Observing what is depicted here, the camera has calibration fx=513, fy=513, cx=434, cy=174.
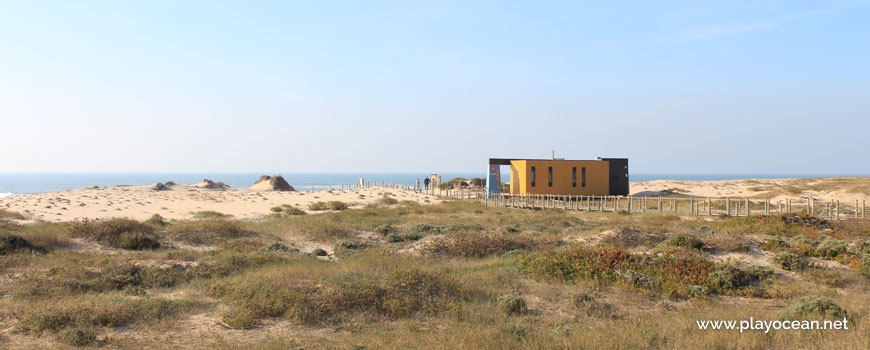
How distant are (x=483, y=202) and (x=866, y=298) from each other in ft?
94.3

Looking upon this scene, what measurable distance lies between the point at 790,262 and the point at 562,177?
2537 centimetres

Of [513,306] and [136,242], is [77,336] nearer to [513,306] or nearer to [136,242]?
[513,306]

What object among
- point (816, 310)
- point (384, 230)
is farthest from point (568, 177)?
point (816, 310)

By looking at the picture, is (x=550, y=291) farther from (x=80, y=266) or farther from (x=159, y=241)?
(x=159, y=241)

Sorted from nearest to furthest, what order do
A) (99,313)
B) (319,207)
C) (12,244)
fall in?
(99,313) < (12,244) < (319,207)

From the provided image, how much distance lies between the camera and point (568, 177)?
3816 centimetres

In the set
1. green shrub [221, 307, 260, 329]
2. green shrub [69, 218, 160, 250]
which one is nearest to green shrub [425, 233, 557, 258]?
green shrub [221, 307, 260, 329]

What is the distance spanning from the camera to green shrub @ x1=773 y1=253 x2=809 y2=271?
41.3ft

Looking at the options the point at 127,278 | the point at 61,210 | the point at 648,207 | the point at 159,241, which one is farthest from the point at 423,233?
the point at 61,210

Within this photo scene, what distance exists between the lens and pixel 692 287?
10539 millimetres

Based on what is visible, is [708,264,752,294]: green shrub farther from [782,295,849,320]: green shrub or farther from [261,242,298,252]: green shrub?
[261,242,298,252]: green shrub

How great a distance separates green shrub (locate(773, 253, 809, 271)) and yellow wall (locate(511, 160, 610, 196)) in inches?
969

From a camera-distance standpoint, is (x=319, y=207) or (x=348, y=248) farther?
(x=319, y=207)

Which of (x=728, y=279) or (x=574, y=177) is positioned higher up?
(x=574, y=177)
